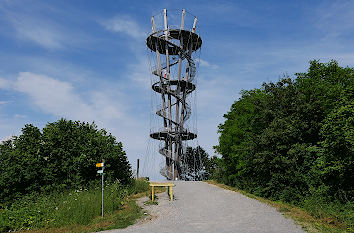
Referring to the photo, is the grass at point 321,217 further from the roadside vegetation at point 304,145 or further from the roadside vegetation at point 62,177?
the roadside vegetation at point 62,177

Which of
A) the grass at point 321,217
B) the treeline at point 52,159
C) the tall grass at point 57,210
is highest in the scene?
the treeline at point 52,159

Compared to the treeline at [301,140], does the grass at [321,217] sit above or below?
below

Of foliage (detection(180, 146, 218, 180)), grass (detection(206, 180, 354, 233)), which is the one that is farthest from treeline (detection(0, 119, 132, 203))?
foliage (detection(180, 146, 218, 180))

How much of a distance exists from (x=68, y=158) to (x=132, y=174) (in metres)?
4.75

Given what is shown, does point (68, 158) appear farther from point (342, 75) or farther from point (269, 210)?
point (342, 75)

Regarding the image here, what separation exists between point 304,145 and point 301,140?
2.68 ft

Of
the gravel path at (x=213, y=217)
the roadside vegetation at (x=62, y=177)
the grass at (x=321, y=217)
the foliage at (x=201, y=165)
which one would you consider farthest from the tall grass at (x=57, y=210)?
the foliage at (x=201, y=165)

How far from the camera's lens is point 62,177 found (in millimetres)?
15703

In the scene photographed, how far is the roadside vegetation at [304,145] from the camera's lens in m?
12.7

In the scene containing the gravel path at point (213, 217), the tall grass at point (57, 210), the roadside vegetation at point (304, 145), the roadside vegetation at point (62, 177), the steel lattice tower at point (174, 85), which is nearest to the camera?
the gravel path at point (213, 217)

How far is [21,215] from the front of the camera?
38.6 ft

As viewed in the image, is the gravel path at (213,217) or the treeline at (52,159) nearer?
the gravel path at (213,217)

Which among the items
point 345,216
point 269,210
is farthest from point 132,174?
point 345,216

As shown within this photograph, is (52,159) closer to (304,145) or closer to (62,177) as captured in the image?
(62,177)
